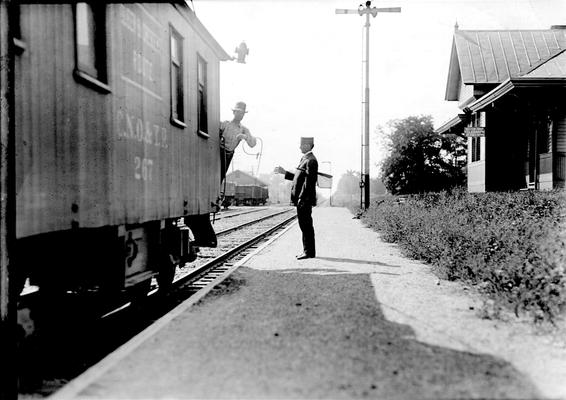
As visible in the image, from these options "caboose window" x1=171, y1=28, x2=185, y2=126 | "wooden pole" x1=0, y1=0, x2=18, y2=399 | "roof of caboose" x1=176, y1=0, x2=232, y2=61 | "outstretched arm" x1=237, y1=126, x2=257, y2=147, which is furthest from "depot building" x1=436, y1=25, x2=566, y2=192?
"wooden pole" x1=0, y1=0, x2=18, y2=399

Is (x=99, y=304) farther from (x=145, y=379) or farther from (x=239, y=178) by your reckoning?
(x=239, y=178)

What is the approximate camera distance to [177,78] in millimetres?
7688

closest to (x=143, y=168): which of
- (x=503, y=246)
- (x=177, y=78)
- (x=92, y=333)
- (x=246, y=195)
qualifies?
(x=92, y=333)

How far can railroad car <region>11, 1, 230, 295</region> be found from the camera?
3938 millimetres

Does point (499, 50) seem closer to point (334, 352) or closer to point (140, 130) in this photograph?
point (140, 130)

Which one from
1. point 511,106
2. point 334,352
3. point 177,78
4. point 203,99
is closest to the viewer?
point 334,352

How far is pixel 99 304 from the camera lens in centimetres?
602

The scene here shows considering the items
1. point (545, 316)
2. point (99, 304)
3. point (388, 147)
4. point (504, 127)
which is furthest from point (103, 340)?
point (388, 147)

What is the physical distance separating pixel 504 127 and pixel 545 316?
17131 millimetres

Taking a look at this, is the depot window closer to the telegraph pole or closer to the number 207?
the telegraph pole

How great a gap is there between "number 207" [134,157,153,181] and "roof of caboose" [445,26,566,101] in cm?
2033

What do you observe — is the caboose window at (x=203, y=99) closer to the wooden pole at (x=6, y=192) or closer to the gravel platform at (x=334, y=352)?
the gravel platform at (x=334, y=352)

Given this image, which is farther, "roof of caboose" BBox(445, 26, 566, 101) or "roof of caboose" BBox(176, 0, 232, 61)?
"roof of caboose" BBox(445, 26, 566, 101)

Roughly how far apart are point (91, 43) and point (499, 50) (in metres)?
24.1
